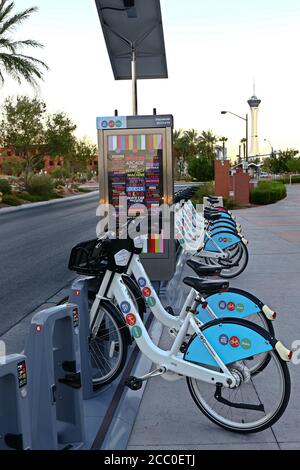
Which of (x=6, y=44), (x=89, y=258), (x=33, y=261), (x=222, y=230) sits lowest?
(x=33, y=261)

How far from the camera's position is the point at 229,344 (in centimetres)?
378

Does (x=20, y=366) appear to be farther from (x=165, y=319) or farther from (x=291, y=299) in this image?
(x=291, y=299)

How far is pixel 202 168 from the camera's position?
72.9 m

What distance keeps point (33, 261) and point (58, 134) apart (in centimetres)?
3814

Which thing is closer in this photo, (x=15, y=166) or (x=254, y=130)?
(x=15, y=166)

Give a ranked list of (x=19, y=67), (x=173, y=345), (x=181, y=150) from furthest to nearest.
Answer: (x=181, y=150)
(x=19, y=67)
(x=173, y=345)

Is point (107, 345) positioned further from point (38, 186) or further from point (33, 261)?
point (38, 186)

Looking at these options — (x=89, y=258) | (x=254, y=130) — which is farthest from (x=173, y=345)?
(x=254, y=130)

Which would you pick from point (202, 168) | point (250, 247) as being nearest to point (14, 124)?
point (202, 168)

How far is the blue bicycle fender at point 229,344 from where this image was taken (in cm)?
372

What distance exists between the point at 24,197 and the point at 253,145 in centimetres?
11414

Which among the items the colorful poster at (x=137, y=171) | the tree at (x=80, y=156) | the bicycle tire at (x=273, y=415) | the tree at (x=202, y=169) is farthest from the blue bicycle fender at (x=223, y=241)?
the tree at (x=80, y=156)

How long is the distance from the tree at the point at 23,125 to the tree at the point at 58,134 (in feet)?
3.94
